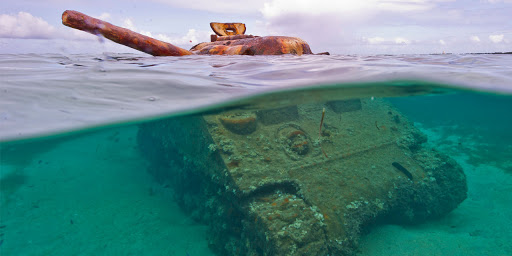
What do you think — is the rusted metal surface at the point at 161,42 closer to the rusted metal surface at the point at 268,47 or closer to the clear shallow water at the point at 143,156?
the rusted metal surface at the point at 268,47

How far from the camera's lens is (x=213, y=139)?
17.2 feet

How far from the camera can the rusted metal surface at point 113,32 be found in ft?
28.2

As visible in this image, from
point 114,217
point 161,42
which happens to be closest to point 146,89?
point 114,217

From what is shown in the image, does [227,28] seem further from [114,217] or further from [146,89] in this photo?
[114,217]

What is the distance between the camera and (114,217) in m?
4.54

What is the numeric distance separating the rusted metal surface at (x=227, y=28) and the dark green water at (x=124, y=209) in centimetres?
1590

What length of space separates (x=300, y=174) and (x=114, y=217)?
338cm

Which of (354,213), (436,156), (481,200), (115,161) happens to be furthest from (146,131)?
(481,200)

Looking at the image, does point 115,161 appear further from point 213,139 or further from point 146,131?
point 213,139

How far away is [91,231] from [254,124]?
11.2 ft

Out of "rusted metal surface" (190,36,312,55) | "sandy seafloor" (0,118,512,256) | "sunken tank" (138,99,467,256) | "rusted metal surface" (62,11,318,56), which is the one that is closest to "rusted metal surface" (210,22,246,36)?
"rusted metal surface" (62,11,318,56)

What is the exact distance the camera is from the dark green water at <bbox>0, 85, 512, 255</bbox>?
4023 millimetres

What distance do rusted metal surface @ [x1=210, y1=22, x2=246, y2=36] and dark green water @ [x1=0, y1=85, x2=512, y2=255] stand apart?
52.2 ft

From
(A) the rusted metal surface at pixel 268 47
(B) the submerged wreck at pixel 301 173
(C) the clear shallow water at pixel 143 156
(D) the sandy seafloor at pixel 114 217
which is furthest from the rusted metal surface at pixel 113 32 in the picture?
(D) the sandy seafloor at pixel 114 217
